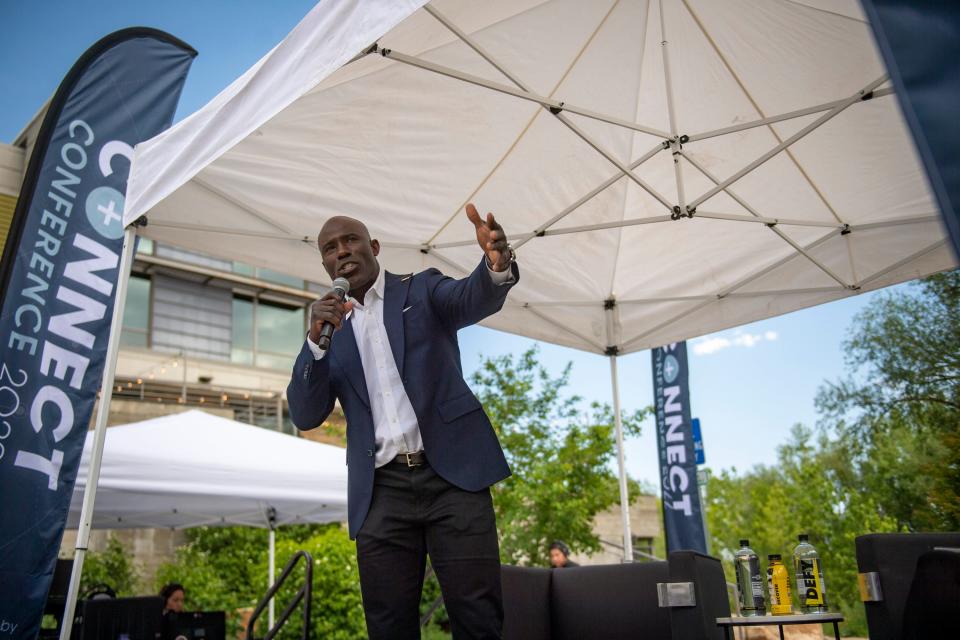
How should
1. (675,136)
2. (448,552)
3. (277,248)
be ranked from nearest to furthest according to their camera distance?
(448,552) → (675,136) → (277,248)

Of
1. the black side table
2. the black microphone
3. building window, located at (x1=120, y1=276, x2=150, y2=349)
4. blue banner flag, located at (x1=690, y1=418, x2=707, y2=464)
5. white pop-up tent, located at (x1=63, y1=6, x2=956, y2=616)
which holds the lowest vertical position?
the black side table

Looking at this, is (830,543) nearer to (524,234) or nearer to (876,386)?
(876,386)

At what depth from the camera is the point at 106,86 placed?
5.35 m

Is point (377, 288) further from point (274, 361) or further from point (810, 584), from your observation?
point (274, 361)

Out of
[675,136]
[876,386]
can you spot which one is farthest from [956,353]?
[675,136]

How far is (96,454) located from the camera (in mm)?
3699

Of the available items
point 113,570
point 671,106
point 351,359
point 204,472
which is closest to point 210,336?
point 113,570

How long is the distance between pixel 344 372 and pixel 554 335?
3610mm

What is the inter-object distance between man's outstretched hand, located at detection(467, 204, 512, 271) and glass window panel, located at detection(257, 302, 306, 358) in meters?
21.0

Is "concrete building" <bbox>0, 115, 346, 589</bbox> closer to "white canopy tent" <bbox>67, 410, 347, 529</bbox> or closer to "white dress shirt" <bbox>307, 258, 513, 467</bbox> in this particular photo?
"white canopy tent" <bbox>67, 410, 347, 529</bbox>

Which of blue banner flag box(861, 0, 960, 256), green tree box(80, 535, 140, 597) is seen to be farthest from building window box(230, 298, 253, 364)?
blue banner flag box(861, 0, 960, 256)

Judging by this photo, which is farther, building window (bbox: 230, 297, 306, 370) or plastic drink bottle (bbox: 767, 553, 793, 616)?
building window (bbox: 230, 297, 306, 370)

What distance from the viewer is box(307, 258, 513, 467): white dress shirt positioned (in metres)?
2.29

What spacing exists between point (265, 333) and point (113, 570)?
11.2 m
